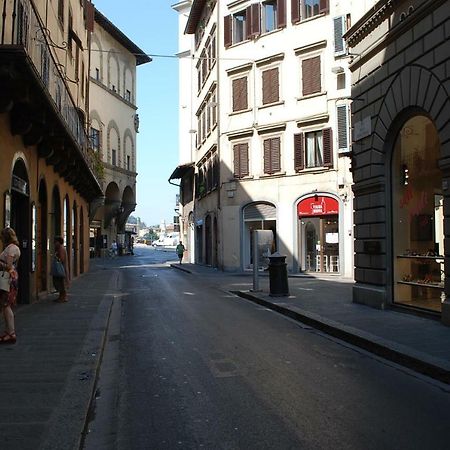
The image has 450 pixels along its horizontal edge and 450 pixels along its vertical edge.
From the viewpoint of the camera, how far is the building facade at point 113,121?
1909 inches

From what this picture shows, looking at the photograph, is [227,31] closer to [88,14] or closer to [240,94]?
[240,94]

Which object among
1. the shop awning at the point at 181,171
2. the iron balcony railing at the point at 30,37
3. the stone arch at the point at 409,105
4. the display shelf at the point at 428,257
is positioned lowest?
the display shelf at the point at 428,257

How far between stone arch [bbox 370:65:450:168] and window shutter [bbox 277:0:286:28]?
1713 centimetres

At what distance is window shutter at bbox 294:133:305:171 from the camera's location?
2641cm

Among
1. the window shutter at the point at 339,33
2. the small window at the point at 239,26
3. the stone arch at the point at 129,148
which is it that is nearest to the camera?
the window shutter at the point at 339,33

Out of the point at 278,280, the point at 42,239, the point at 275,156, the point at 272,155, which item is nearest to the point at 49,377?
the point at 278,280

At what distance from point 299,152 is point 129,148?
109 ft

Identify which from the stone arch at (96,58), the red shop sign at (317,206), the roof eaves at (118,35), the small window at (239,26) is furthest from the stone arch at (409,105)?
the stone arch at (96,58)

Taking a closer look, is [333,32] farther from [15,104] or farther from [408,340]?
[408,340]

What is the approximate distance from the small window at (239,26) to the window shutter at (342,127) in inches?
331

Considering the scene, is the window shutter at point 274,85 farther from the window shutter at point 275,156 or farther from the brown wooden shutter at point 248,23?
the brown wooden shutter at point 248,23

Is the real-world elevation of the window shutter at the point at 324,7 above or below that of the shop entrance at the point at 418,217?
above

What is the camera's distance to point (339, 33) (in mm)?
24984

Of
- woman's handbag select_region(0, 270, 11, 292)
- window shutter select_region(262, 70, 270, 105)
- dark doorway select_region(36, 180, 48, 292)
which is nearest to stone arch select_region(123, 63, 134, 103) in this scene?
window shutter select_region(262, 70, 270, 105)
